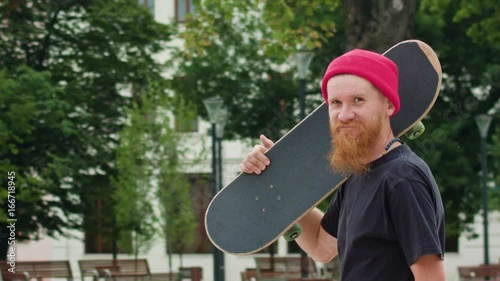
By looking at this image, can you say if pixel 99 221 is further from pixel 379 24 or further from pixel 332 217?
pixel 332 217

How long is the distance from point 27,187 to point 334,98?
16.7 meters

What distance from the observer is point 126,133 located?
78.2 ft

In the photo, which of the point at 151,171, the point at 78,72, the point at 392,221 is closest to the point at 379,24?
the point at 392,221

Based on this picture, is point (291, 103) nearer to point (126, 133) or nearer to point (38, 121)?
point (126, 133)

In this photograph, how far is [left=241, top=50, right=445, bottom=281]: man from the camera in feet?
8.96

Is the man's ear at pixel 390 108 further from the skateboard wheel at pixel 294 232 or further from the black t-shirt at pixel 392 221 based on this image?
the skateboard wheel at pixel 294 232

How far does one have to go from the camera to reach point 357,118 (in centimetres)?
288

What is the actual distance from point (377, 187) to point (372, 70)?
0.34 metres

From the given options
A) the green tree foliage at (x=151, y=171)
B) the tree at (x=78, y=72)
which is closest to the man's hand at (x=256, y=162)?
the tree at (x=78, y=72)

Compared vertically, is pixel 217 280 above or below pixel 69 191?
below

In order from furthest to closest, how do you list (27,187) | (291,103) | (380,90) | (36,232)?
(291,103) → (36,232) → (27,187) → (380,90)

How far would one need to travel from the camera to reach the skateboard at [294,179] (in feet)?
10.3

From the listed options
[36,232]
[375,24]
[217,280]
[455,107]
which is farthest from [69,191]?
[375,24]

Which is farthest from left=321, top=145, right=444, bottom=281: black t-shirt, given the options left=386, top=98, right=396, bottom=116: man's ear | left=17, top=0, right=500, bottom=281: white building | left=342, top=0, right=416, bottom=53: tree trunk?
left=17, top=0, right=500, bottom=281: white building
